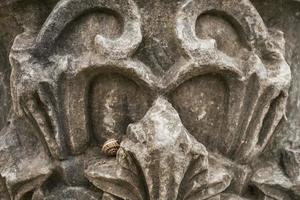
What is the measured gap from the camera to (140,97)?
127 cm

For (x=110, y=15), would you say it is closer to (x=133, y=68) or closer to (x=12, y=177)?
(x=133, y=68)

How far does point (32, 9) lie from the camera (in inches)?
50.9

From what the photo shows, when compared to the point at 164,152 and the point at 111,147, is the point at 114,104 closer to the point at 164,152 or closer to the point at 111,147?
the point at 111,147

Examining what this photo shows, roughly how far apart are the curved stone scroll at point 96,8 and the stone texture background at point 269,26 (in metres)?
0.06

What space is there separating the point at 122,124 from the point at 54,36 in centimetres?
23

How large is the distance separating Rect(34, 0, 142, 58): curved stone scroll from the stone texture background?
0.06 metres

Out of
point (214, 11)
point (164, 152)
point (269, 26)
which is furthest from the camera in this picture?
point (269, 26)

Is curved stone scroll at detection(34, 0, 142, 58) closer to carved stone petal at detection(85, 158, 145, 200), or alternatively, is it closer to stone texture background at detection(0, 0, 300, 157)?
stone texture background at detection(0, 0, 300, 157)

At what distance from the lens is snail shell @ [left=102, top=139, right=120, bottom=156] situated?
49.9 inches

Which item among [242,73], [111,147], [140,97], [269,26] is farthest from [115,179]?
[269,26]

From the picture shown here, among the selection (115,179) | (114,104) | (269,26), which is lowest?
(115,179)

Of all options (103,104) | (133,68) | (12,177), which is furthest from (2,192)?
(133,68)

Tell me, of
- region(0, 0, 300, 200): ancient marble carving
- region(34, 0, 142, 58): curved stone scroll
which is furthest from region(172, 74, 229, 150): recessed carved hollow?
region(34, 0, 142, 58): curved stone scroll

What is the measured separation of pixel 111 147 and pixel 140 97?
121 mm
